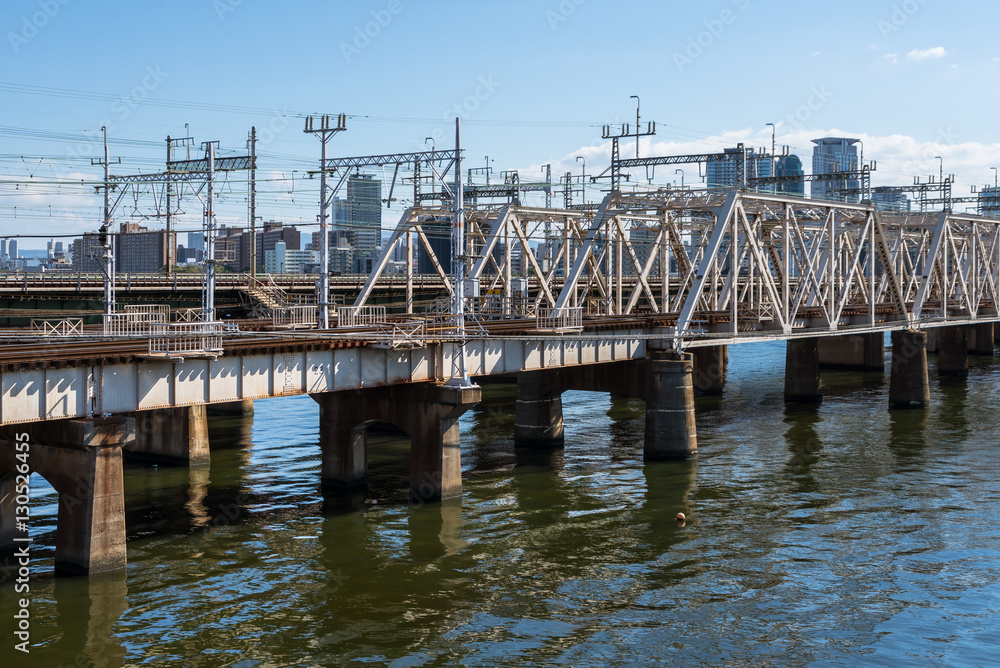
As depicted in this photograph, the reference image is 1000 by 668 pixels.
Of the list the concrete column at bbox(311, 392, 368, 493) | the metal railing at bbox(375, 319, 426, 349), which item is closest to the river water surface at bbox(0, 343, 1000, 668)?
the concrete column at bbox(311, 392, 368, 493)

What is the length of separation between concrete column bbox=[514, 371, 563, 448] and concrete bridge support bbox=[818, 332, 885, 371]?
52.9m

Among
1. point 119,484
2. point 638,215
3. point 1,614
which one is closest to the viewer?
point 1,614

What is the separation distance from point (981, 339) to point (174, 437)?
103 m

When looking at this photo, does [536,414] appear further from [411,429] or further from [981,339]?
[981,339]

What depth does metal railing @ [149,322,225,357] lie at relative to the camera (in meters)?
34.9

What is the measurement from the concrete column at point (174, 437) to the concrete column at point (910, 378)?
5142 centimetres

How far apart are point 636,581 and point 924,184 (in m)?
88.5

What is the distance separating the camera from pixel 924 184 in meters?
109

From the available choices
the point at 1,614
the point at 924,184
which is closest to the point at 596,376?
the point at 1,614

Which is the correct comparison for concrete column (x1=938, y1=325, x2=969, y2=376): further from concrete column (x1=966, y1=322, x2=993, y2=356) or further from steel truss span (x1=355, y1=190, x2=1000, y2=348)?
concrete column (x1=966, y1=322, x2=993, y2=356)

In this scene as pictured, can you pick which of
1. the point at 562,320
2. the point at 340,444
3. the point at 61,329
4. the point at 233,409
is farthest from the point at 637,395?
the point at 61,329

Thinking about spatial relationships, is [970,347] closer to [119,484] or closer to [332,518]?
[332,518]

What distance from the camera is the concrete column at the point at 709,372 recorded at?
84062 millimetres

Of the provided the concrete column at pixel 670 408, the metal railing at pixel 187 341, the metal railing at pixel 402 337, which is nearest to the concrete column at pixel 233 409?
the metal railing at pixel 402 337
